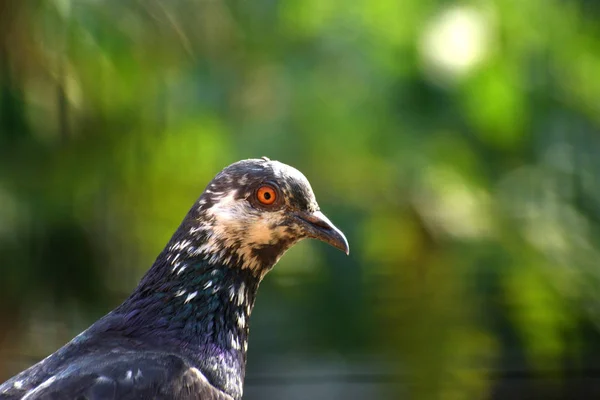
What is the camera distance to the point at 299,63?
5508 millimetres

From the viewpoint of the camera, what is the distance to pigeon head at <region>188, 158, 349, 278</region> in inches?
99.5

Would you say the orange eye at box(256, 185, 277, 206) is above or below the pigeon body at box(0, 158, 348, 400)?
above

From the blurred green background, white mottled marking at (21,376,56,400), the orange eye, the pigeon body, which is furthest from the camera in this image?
the blurred green background

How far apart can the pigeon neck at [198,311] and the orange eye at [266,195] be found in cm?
21

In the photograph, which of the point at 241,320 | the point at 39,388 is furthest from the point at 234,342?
the point at 39,388

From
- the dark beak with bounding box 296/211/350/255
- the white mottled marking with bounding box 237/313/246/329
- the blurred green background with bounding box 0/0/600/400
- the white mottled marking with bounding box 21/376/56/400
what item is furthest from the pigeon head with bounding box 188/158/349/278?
the blurred green background with bounding box 0/0/600/400

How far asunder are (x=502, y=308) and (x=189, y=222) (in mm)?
3600

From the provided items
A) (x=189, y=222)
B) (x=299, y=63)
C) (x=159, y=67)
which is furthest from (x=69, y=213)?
(x=189, y=222)

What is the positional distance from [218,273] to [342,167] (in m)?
3.01

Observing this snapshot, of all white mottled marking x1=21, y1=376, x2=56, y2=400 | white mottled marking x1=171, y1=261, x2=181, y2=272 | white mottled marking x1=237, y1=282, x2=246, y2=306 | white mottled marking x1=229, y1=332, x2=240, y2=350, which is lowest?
white mottled marking x1=21, y1=376, x2=56, y2=400

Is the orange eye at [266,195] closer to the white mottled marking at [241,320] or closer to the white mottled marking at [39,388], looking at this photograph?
the white mottled marking at [241,320]

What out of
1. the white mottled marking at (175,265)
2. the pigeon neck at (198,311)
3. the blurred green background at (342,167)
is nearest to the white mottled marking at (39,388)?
the pigeon neck at (198,311)

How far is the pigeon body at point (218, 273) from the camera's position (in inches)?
95.5

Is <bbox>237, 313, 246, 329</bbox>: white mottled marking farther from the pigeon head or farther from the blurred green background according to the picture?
the blurred green background
